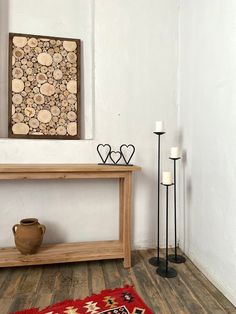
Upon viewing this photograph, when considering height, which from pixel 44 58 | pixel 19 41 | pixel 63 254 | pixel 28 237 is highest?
pixel 19 41

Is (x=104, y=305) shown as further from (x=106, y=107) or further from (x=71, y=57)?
(x=71, y=57)

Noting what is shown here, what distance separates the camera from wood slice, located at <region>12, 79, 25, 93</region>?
2.02 m

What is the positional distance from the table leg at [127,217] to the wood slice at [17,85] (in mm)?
1086

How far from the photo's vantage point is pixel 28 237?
5.77 feet

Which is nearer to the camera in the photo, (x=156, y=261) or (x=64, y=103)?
(x=156, y=261)

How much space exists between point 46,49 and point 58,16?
1.01ft

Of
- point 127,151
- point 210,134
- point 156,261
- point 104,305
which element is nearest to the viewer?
point 104,305

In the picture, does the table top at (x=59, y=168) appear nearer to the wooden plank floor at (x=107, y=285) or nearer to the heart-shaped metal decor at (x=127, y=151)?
the heart-shaped metal decor at (x=127, y=151)

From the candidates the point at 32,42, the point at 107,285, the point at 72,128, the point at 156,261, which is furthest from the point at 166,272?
the point at 32,42

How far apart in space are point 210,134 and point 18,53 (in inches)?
62.5

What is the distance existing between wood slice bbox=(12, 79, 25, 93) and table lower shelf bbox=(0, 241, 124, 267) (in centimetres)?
122

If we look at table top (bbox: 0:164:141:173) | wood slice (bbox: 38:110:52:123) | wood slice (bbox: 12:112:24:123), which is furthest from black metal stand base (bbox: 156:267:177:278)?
wood slice (bbox: 12:112:24:123)

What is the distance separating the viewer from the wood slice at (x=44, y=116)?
6.79ft

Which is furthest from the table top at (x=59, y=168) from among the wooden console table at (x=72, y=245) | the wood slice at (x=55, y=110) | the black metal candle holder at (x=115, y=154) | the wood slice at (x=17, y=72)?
the wood slice at (x=17, y=72)
